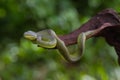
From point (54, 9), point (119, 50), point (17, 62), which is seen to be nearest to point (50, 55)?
point (17, 62)

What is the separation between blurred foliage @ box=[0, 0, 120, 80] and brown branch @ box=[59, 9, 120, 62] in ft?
3.48

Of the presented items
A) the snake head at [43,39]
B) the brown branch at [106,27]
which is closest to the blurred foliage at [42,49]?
the brown branch at [106,27]

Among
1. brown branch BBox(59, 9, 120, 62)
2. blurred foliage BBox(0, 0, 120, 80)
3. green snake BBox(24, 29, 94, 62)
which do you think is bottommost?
blurred foliage BBox(0, 0, 120, 80)

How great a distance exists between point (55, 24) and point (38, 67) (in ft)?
1.01

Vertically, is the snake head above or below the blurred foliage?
above

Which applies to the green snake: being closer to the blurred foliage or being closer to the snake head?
the snake head

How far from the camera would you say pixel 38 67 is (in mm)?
2369

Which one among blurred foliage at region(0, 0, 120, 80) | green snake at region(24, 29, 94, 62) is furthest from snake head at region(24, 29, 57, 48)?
blurred foliage at region(0, 0, 120, 80)

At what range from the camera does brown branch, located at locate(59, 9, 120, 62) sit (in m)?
0.66

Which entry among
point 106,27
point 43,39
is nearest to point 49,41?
point 43,39

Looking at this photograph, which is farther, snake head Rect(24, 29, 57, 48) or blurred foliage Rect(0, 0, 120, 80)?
blurred foliage Rect(0, 0, 120, 80)

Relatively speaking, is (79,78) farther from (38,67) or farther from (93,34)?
(93,34)

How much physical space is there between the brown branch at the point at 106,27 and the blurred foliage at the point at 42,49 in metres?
1.06

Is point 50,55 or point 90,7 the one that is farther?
point 90,7
